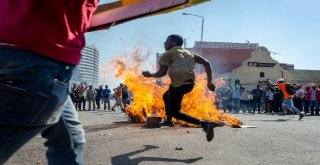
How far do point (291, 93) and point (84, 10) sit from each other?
14.6 metres

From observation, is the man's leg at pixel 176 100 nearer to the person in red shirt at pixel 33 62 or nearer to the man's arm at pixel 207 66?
the man's arm at pixel 207 66

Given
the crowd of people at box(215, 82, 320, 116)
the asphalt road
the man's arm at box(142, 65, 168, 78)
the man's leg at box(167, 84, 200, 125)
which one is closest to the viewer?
the asphalt road

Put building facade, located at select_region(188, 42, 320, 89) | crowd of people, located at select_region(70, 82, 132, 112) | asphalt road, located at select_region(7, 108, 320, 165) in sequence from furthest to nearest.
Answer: building facade, located at select_region(188, 42, 320, 89) < crowd of people, located at select_region(70, 82, 132, 112) < asphalt road, located at select_region(7, 108, 320, 165)

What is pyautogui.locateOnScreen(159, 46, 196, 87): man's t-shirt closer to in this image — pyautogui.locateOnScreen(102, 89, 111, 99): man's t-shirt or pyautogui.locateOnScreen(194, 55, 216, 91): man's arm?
pyautogui.locateOnScreen(194, 55, 216, 91): man's arm

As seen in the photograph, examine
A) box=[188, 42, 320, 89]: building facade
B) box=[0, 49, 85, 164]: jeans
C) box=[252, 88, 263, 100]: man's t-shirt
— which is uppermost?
box=[188, 42, 320, 89]: building facade

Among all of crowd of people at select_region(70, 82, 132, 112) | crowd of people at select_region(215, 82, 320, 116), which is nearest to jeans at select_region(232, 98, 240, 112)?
crowd of people at select_region(215, 82, 320, 116)

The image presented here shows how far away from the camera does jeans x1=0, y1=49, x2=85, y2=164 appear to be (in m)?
1.50

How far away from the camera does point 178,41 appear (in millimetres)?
6602

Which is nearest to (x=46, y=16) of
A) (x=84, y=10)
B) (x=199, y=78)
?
(x=84, y=10)

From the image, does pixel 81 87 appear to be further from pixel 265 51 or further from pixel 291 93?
pixel 265 51

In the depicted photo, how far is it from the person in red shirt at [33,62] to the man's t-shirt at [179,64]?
14.4 feet

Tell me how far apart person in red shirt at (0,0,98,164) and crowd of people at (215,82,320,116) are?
20.2 metres

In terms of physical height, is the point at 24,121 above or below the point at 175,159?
above

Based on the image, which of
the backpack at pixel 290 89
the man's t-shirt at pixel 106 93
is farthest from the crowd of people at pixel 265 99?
the man's t-shirt at pixel 106 93
